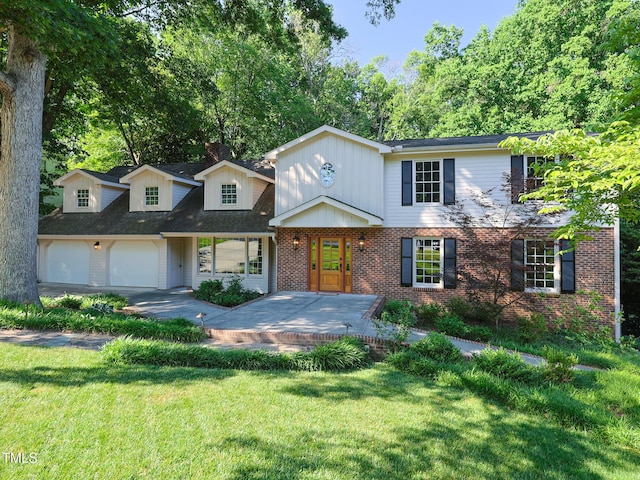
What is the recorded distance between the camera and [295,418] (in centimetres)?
457

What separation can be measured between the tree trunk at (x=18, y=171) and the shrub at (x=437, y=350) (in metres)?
10.00

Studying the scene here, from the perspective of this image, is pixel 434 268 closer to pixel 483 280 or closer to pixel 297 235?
pixel 483 280

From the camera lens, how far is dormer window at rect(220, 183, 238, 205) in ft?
51.9

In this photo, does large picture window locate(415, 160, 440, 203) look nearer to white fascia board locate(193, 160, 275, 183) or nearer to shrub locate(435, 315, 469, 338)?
shrub locate(435, 315, 469, 338)

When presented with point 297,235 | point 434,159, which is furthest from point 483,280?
point 297,235

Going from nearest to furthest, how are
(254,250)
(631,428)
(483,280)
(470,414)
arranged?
(631,428), (470,414), (483,280), (254,250)

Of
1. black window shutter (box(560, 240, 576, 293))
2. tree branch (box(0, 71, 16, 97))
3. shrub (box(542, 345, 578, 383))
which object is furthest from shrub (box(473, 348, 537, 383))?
tree branch (box(0, 71, 16, 97))

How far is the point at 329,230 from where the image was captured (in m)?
13.7

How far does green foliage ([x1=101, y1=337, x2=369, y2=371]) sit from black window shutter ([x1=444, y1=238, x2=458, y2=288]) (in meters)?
7.03

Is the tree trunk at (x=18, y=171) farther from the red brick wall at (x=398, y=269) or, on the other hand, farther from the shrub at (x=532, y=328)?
the shrub at (x=532, y=328)

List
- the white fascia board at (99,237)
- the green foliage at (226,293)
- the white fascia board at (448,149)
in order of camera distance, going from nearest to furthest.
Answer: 1. the white fascia board at (448,149)
2. the green foliage at (226,293)
3. the white fascia board at (99,237)

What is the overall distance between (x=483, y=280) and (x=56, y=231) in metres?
17.9

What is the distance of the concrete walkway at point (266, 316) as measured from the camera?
25.3 ft

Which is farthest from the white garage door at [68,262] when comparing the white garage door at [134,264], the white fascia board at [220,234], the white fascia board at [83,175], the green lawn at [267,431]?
the green lawn at [267,431]
